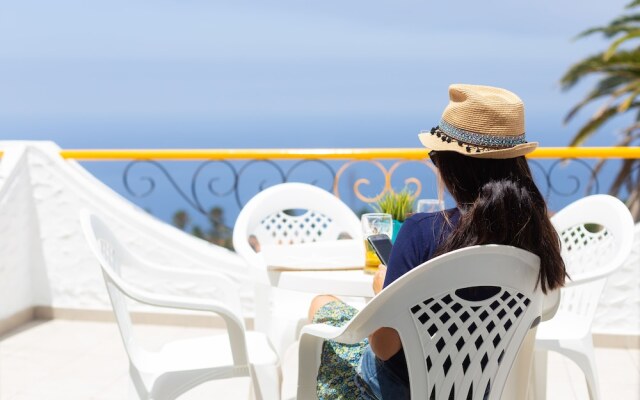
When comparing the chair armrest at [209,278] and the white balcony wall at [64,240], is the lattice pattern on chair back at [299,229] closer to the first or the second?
the chair armrest at [209,278]

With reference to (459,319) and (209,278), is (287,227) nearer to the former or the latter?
(209,278)

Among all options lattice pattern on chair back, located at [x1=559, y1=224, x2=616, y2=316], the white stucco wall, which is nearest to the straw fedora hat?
lattice pattern on chair back, located at [x1=559, y1=224, x2=616, y2=316]

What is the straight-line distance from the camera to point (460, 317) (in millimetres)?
1812

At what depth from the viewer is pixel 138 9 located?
55.2 metres

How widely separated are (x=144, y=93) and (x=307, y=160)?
5559 centimetres

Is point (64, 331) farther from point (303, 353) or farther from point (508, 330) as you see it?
point (508, 330)

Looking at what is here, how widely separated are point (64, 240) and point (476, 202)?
3.25m

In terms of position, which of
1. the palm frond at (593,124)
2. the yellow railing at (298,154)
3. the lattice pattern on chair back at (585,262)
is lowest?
the palm frond at (593,124)

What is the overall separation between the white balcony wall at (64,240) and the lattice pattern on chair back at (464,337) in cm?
264

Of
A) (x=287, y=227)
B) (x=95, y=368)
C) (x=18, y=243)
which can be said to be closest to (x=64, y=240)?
(x=18, y=243)

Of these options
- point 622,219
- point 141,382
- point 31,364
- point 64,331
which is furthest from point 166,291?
point 622,219

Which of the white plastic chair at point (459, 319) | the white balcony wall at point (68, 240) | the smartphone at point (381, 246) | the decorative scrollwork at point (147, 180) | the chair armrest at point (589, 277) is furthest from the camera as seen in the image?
the decorative scrollwork at point (147, 180)

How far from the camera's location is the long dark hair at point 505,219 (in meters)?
1.79

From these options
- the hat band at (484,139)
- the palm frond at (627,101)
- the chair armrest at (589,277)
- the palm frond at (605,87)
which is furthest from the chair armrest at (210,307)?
the palm frond at (605,87)
